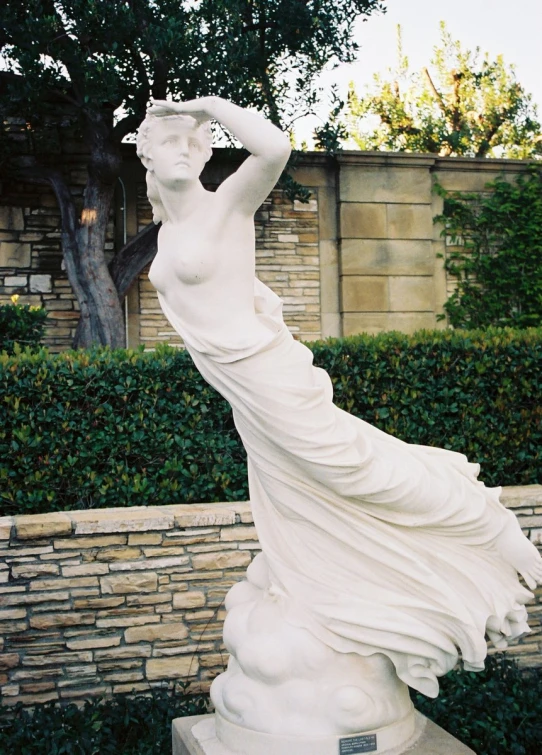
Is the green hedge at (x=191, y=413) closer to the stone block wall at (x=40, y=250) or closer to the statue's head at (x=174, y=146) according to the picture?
the statue's head at (x=174, y=146)

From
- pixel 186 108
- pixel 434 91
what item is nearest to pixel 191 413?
pixel 186 108

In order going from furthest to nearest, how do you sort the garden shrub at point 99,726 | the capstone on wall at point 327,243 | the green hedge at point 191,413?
the capstone on wall at point 327,243
the green hedge at point 191,413
the garden shrub at point 99,726

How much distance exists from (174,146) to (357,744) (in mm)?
2261

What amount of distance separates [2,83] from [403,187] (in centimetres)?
442

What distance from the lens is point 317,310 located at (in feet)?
30.0

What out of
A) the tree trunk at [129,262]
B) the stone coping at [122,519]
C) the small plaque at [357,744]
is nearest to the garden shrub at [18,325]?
the tree trunk at [129,262]

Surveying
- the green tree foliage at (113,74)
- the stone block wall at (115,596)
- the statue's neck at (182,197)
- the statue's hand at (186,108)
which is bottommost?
the stone block wall at (115,596)

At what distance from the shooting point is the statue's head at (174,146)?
3059 millimetres

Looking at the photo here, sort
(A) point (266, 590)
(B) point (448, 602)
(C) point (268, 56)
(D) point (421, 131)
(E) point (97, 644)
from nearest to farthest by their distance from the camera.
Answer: (B) point (448, 602), (A) point (266, 590), (E) point (97, 644), (C) point (268, 56), (D) point (421, 131)

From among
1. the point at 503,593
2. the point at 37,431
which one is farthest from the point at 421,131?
the point at 503,593

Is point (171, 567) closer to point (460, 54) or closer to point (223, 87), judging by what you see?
point (223, 87)

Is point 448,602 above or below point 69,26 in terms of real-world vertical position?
below

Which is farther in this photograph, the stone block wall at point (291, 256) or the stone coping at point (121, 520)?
the stone block wall at point (291, 256)

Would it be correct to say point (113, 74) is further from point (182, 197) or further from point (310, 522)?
point (310, 522)
